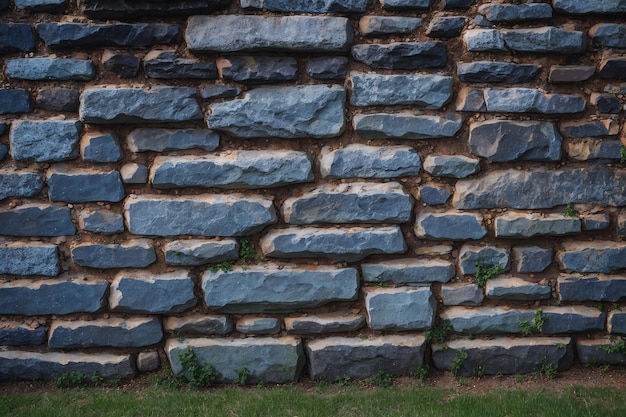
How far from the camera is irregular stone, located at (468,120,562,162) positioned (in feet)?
12.0

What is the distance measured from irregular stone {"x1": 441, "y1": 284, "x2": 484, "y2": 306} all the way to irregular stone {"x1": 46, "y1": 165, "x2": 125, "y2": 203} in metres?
2.18

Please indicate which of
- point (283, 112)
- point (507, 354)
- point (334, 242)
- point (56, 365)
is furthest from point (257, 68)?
point (507, 354)

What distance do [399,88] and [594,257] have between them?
5.47ft

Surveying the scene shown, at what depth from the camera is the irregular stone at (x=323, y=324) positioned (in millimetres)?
3707

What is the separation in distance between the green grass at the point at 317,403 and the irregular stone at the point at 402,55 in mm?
2051

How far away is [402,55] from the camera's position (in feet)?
11.8

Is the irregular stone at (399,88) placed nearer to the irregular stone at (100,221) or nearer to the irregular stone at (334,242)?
the irregular stone at (334,242)

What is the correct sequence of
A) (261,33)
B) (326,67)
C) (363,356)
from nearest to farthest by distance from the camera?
(261,33), (326,67), (363,356)

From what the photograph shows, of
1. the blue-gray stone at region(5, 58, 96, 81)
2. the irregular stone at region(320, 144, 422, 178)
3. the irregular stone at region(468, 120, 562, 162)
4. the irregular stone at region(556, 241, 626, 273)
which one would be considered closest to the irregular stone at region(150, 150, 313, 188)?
the irregular stone at region(320, 144, 422, 178)

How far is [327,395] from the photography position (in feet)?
12.0

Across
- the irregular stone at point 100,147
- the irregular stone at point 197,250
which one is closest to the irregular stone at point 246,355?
the irregular stone at point 197,250

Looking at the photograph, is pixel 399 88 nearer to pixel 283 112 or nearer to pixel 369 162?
pixel 369 162

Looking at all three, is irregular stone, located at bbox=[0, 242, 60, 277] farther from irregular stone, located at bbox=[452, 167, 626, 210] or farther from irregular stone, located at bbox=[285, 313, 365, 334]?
irregular stone, located at bbox=[452, 167, 626, 210]

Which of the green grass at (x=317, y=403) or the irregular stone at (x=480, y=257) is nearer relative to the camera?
the green grass at (x=317, y=403)
